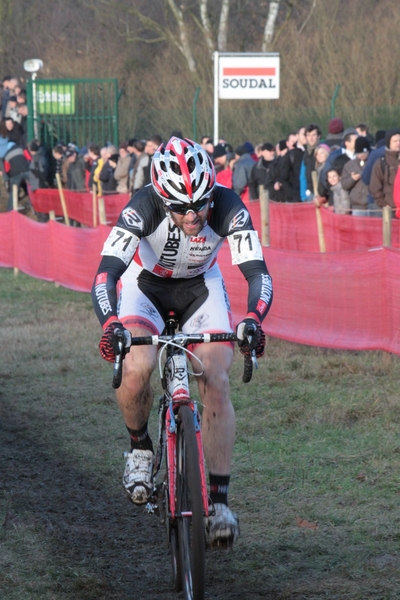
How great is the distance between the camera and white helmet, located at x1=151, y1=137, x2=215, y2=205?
4.55 m

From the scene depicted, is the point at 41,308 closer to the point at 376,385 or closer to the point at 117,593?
the point at 376,385

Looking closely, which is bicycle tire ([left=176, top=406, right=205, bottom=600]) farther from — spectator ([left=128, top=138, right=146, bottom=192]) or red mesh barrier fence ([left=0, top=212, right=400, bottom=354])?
spectator ([left=128, top=138, right=146, bottom=192])

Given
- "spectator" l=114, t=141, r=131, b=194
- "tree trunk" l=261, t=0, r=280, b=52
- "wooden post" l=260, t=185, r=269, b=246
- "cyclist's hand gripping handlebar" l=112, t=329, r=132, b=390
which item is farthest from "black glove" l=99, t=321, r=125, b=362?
"tree trunk" l=261, t=0, r=280, b=52

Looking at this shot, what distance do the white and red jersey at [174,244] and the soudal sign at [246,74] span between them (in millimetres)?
15261

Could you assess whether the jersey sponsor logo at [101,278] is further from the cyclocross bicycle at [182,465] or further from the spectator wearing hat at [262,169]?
the spectator wearing hat at [262,169]

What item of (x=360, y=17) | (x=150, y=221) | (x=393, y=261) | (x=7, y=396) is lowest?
(x=7, y=396)

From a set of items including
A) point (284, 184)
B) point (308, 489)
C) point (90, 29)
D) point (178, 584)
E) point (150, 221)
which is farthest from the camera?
point (90, 29)

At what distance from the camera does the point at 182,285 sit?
5.07 meters

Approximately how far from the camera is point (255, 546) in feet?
16.6

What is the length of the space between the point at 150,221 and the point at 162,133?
75.3ft

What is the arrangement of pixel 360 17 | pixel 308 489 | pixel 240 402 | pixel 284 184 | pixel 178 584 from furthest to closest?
1. pixel 360 17
2. pixel 284 184
3. pixel 240 402
4. pixel 308 489
5. pixel 178 584

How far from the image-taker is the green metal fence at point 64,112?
84.3 ft

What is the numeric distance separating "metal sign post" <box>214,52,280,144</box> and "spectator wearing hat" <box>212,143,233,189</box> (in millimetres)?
2815

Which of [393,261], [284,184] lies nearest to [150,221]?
[393,261]
